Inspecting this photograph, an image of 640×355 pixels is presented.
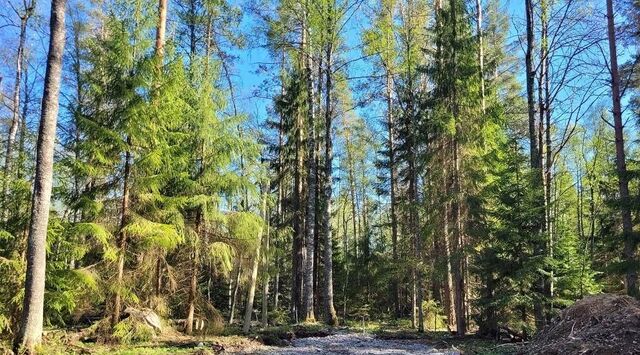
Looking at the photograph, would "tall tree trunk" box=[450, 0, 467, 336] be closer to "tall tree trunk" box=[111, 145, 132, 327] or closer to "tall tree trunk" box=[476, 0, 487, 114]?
"tall tree trunk" box=[476, 0, 487, 114]

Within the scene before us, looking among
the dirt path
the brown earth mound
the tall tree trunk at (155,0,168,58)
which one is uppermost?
the tall tree trunk at (155,0,168,58)

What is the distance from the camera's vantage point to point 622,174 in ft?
33.3

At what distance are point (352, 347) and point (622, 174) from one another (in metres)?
7.27

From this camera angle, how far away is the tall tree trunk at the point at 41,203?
7.28 metres

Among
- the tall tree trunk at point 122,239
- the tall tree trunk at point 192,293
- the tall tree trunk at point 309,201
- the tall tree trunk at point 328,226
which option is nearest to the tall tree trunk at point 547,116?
the tall tree trunk at point 328,226

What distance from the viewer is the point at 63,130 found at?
1062 cm

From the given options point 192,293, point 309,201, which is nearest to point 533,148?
point 309,201

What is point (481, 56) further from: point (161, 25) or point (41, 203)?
point (41, 203)

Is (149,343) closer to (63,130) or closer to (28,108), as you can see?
(63,130)

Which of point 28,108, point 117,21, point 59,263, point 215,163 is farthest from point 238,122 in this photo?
point 28,108

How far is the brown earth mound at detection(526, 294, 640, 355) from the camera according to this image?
5.82 m

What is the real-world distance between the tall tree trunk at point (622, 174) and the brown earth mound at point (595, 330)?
3349mm

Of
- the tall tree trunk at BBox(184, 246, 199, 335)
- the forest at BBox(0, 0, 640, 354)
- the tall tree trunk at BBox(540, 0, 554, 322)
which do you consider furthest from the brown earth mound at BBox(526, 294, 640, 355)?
the tall tree trunk at BBox(184, 246, 199, 335)

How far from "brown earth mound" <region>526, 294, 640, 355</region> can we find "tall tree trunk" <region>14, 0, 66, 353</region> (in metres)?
7.84
